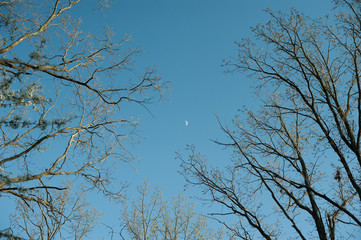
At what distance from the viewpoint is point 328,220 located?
4953 millimetres

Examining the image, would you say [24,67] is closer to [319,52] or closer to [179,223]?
[319,52]

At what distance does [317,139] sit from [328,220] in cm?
145

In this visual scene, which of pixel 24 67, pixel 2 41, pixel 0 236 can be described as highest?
pixel 2 41

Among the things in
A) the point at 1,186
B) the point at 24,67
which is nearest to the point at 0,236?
the point at 1,186

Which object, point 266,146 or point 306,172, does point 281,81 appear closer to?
point 266,146

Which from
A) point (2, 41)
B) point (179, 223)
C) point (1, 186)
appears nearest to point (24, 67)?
point (2, 41)

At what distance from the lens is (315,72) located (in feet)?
18.4

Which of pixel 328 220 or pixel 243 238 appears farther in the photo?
pixel 243 238

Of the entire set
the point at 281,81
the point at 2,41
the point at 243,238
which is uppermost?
the point at 281,81

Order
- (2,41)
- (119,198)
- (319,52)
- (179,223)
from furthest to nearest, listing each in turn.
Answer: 1. (179,223)
2. (119,198)
3. (319,52)
4. (2,41)

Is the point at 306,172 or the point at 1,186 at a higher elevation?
the point at 306,172

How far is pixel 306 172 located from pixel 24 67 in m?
5.78

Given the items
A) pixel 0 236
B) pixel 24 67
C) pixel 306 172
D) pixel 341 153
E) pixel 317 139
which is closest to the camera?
pixel 0 236

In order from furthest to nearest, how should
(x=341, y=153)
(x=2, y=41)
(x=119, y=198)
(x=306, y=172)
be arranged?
(x=119, y=198) < (x=306, y=172) < (x=2, y=41) < (x=341, y=153)
